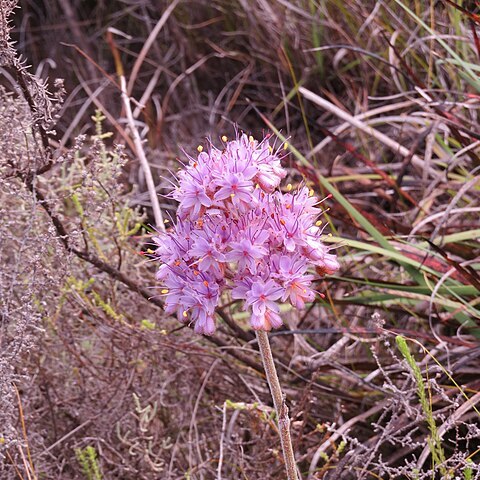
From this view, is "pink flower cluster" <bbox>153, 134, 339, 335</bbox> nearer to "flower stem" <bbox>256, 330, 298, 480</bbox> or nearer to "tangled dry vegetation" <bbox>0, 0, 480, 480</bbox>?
"flower stem" <bbox>256, 330, 298, 480</bbox>

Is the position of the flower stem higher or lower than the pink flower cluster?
lower

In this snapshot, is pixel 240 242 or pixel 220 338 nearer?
pixel 240 242

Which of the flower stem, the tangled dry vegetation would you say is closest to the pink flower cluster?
the flower stem

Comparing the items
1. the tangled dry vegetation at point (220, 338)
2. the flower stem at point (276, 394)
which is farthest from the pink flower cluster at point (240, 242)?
the tangled dry vegetation at point (220, 338)

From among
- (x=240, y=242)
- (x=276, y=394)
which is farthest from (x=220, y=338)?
(x=240, y=242)

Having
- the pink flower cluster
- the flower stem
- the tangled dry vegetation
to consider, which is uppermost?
the pink flower cluster

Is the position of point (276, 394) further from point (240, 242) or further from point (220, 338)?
point (220, 338)

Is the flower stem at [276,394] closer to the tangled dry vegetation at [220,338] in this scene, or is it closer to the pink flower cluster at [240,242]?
the pink flower cluster at [240,242]

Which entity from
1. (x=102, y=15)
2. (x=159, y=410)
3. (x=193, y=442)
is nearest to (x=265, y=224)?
(x=193, y=442)
